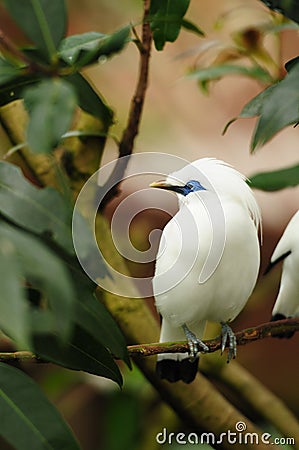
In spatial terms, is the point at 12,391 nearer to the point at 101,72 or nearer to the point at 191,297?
the point at 191,297

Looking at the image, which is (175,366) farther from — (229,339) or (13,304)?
(13,304)


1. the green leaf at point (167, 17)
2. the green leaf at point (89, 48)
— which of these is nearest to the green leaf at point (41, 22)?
the green leaf at point (89, 48)

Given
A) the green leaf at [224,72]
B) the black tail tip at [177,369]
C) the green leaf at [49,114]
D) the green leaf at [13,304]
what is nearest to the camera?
the green leaf at [13,304]

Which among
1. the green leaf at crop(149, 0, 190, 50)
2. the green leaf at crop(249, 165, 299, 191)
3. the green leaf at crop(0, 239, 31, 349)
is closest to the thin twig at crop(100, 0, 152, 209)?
the green leaf at crop(149, 0, 190, 50)

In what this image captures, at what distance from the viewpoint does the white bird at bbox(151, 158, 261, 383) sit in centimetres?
63

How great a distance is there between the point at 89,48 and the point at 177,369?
0.36 m

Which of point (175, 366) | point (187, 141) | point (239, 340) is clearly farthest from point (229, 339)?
point (187, 141)

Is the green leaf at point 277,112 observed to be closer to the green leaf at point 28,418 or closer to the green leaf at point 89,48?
the green leaf at point 89,48

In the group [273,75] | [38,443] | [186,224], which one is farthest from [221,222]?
[273,75]

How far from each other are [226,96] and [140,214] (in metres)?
0.76

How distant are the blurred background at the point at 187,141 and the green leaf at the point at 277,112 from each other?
57cm

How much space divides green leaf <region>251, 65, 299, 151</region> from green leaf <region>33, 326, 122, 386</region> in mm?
200

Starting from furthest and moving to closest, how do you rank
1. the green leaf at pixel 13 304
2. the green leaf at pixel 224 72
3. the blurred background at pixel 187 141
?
1. the blurred background at pixel 187 141
2. the green leaf at pixel 224 72
3. the green leaf at pixel 13 304

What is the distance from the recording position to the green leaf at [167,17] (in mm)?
633
